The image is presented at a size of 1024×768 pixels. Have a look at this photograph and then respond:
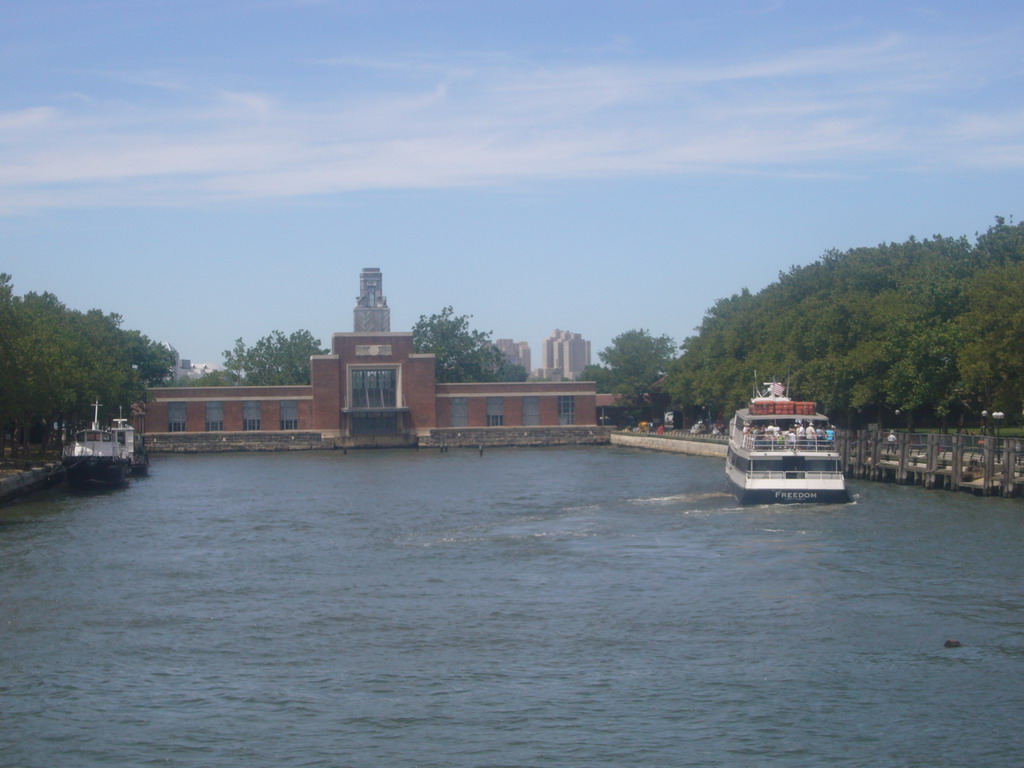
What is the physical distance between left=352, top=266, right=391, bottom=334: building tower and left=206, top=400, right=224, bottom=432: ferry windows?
1480cm

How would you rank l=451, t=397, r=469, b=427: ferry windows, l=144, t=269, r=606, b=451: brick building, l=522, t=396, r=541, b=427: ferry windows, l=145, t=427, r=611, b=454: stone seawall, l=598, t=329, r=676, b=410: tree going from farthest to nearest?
1. l=598, t=329, r=676, b=410: tree
2. l=522, t=396, r=541, b=427: ferry windows
3. l=451, t=397, r=469, b=427: ferry windows
4. l=144, t=269, r=606, b=451: brick building
5. l=145, t=427, r=611, b=454: stone seawall

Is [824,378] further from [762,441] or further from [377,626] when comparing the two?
[377,626]

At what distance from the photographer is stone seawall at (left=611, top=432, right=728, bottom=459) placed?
80.4 metres

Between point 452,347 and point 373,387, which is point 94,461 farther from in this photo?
point 452,347

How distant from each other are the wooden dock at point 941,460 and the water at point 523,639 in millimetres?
2126

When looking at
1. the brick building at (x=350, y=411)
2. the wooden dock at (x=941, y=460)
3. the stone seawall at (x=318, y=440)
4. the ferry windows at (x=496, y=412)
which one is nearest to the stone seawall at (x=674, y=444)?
the brick building at (x=350, y=411)

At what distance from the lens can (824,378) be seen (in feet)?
212

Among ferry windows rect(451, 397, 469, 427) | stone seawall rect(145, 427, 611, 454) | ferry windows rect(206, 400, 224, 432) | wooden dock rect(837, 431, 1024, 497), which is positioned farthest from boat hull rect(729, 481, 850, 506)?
ferry windows rect(206, 400, 224, 432)

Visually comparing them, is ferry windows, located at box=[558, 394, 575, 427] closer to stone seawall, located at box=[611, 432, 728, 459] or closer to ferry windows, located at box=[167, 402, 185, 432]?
stone seawall, located at box=[611, 432, 728, 459]

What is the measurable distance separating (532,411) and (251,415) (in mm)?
25726

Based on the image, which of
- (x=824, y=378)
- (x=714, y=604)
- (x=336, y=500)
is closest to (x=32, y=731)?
(x=714, y=604)

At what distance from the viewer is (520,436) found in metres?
107

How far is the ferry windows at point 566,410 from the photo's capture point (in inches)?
4318

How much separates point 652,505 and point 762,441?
5053 mm
